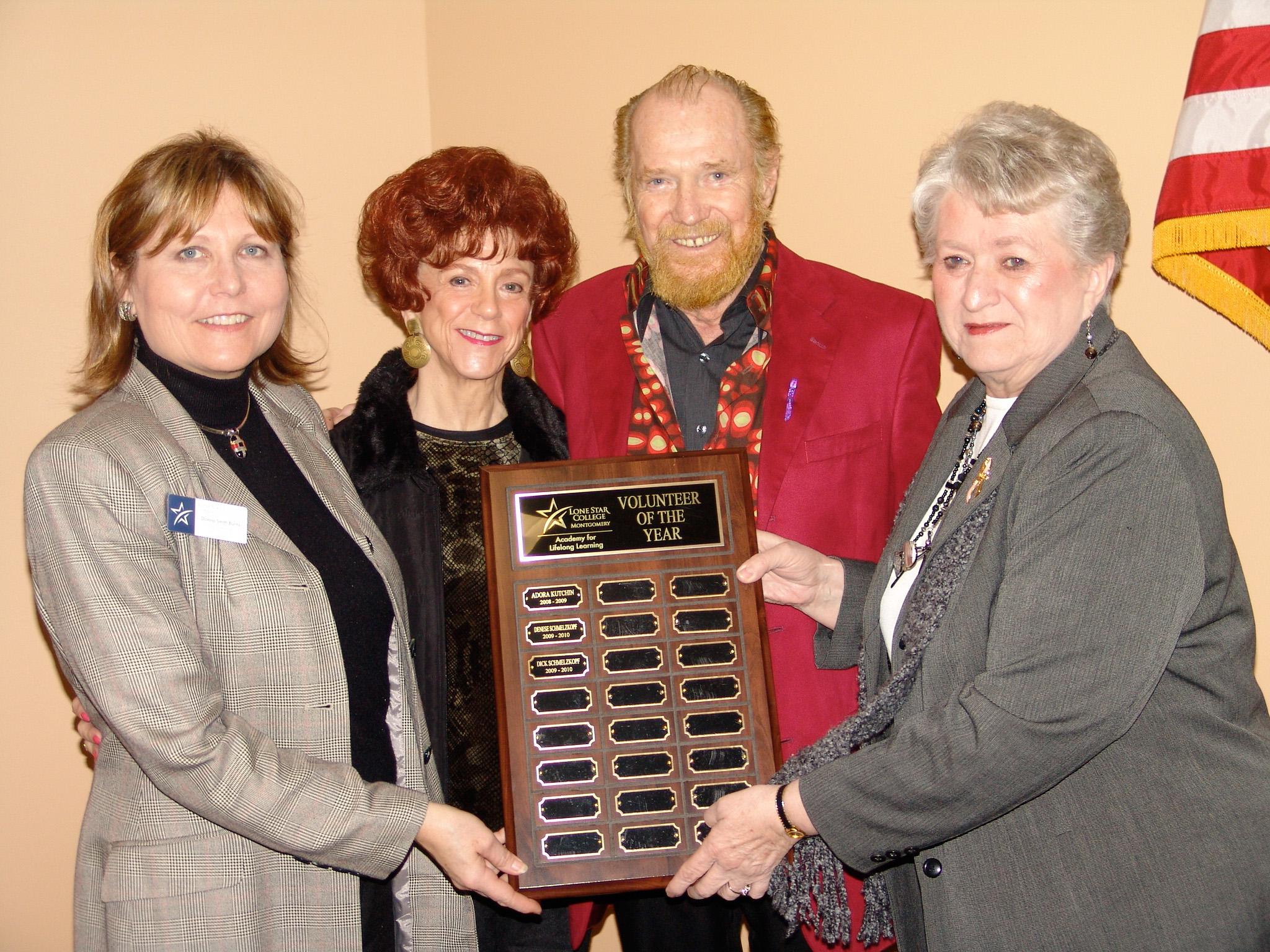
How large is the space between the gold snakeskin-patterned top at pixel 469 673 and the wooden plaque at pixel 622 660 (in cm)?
28

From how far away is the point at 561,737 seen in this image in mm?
2096

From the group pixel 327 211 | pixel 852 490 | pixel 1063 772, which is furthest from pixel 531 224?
pixel 1063 772

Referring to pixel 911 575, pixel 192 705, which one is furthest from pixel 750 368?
pixel 192 705

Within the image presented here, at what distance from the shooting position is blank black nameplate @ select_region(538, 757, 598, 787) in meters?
2.08

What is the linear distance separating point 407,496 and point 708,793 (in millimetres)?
934

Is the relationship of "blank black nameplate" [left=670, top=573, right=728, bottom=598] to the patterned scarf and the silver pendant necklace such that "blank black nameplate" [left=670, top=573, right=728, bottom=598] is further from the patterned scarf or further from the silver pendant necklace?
the silver pendant necklace

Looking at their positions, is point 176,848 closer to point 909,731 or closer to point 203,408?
point 203,408

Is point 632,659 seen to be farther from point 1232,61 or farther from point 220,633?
point 1232,61

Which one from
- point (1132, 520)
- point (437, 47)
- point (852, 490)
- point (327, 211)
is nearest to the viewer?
point (1132, 520)

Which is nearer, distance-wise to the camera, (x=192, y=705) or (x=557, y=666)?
(x=192, y=705)

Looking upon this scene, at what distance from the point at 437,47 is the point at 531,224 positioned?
68.8 inches

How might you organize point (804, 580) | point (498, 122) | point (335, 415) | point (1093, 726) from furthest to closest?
point (498, 122), point (335, 415), point (804, 580), point (1093, 726)

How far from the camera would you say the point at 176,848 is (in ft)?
6.33

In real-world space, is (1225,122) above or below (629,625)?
above
